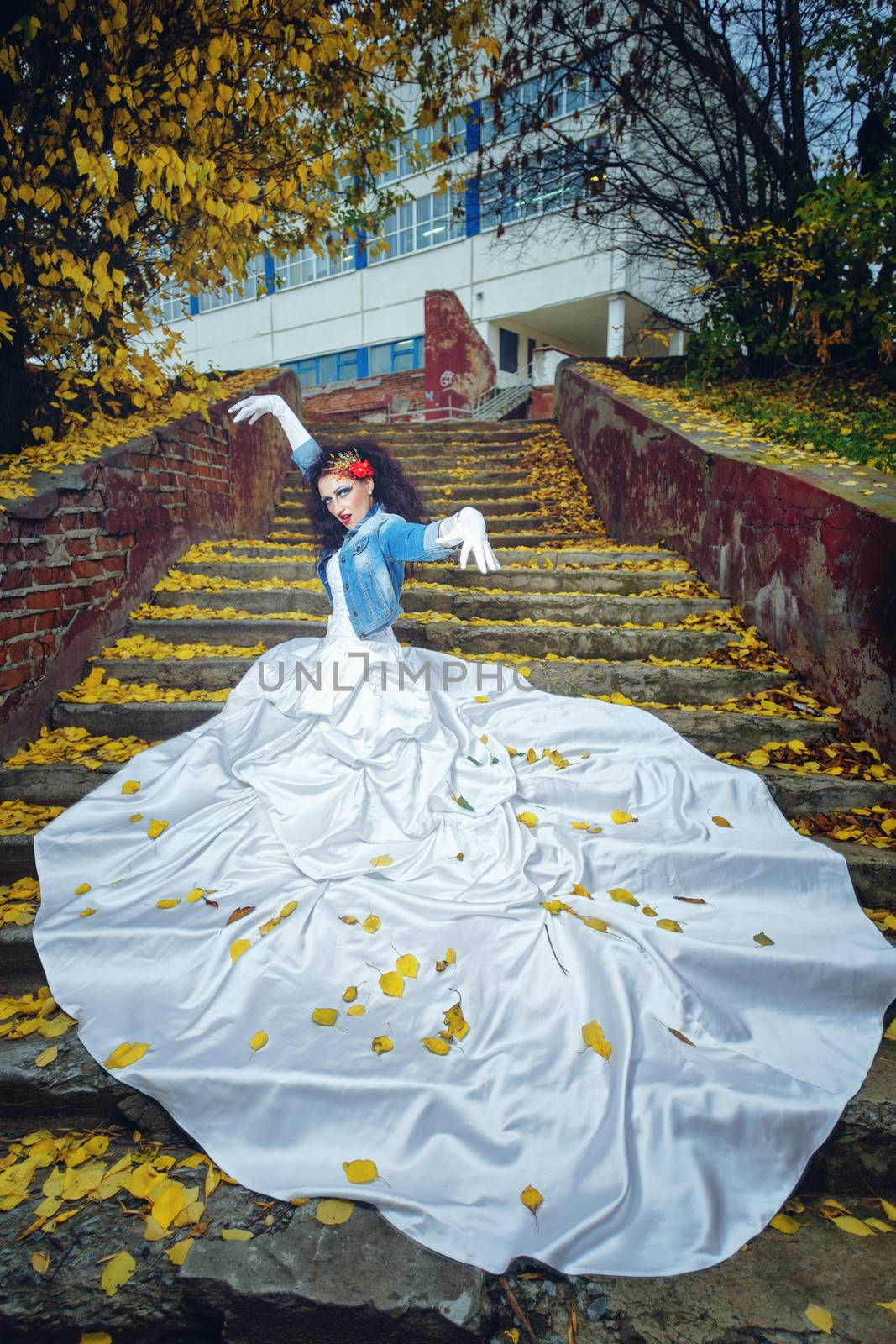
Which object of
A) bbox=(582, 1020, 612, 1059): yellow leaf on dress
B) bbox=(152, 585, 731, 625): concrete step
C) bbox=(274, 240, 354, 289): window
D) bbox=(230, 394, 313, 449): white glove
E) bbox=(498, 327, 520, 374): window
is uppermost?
bbox=(274, 240, 354, 289): window

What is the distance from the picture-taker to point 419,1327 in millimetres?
1259

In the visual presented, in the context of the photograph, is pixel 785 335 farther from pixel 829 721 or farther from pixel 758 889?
pixel 758 889

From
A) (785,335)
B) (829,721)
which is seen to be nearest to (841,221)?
(785,335)

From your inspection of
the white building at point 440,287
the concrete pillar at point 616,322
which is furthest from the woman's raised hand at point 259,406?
the concrete pillar at point 616,322

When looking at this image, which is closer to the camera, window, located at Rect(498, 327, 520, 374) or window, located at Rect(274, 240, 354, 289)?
window, located at Rect(498, 327, 520, 374)

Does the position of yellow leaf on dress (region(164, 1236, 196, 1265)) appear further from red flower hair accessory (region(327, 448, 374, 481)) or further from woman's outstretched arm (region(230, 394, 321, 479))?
woman's outstretched arm (region(230, 394, 321, 479))

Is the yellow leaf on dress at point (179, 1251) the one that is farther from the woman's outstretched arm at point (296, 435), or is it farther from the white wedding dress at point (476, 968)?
the woman's outstretched arm at point (296, 435)

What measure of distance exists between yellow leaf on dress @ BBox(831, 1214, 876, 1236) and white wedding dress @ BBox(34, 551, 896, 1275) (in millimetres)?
169

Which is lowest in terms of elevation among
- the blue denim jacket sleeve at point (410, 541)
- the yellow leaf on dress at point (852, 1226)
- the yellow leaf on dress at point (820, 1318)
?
the yellow leaf on dress at point (852, 1226)

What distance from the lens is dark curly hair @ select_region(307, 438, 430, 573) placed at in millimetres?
2980

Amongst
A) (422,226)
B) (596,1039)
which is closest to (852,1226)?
A: (596,1039)

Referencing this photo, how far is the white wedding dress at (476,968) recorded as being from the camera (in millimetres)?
1434

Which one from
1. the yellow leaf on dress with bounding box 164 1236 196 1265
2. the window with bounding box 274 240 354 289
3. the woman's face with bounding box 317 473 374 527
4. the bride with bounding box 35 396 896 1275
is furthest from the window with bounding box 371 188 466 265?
the yellow leaf on dress with bounding box 164 1236 196 1265

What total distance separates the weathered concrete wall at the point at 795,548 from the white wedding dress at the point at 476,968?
0.81 m
